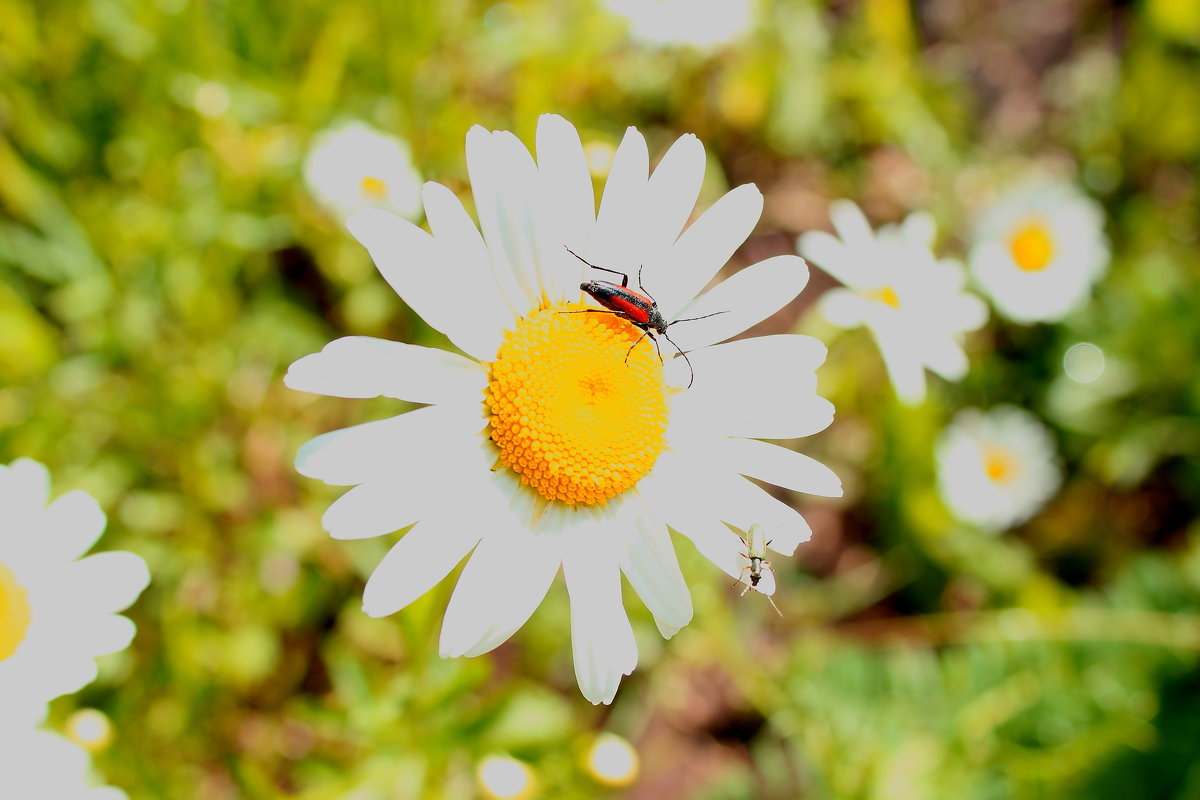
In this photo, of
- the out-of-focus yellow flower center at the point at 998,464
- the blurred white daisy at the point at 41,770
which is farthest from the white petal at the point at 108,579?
→ the out-of-focus yellow flower center at the point at 998,464

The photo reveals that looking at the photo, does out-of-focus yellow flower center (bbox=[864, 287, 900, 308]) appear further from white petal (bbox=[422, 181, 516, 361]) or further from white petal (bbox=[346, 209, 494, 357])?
white petal (bbox=[346, 209, 494, 357])

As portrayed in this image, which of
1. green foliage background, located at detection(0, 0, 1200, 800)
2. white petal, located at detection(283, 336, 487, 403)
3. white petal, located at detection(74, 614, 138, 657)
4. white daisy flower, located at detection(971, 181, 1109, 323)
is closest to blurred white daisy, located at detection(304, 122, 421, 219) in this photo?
green foliage background, located at detection(0, 0, 1200, 800)

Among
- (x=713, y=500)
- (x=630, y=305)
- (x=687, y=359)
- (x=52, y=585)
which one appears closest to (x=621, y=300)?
(x=630, y=305)

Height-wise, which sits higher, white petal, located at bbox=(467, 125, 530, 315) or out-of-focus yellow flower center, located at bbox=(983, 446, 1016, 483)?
white petal, located at bbox=(467, 125, 530, 315)

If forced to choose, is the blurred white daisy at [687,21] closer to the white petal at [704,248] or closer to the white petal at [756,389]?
the white petal at [704,248]

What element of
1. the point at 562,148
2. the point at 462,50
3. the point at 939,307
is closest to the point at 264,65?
the point at 462,50

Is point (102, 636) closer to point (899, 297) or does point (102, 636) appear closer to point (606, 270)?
point (606, 270)

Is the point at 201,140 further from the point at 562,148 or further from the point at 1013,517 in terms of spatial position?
the point at 1013,517
